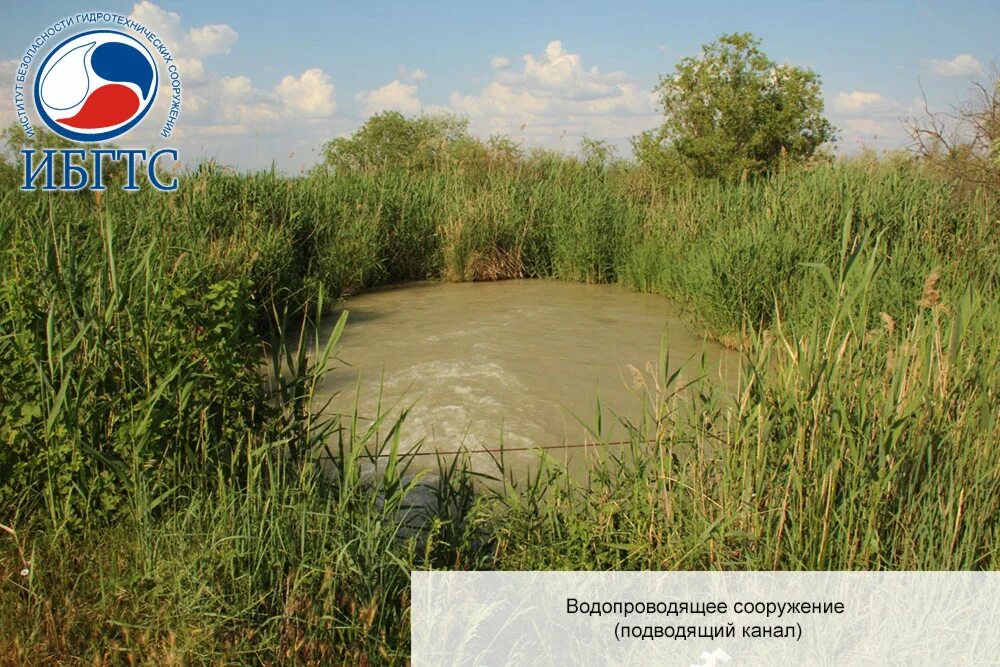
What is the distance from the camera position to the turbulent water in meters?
5.96

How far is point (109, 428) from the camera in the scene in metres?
3.54

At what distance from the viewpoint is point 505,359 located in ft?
25.4

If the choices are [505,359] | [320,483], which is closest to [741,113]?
[505,359]

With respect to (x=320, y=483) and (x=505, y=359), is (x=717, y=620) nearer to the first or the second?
(x=320, y=483)

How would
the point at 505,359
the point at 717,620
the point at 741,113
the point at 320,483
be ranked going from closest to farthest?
the point at 717,620
the point at 320,483
the point at 505,359
the point at 741,113

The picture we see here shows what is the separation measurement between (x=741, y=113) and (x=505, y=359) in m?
7.21

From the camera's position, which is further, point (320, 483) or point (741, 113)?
point (741, 113)

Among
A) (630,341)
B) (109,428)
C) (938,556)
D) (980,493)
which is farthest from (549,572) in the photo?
(630,341)

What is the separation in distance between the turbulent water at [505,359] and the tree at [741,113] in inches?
133

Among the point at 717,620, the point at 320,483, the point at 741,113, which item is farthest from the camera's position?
the point at 741,113

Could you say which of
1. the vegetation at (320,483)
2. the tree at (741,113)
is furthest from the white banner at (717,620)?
the tree at (741,113)

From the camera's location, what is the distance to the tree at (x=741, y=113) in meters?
12.9

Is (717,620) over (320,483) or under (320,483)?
under

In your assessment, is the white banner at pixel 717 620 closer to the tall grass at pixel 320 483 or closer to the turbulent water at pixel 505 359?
the tall grass at pixel 320 483
